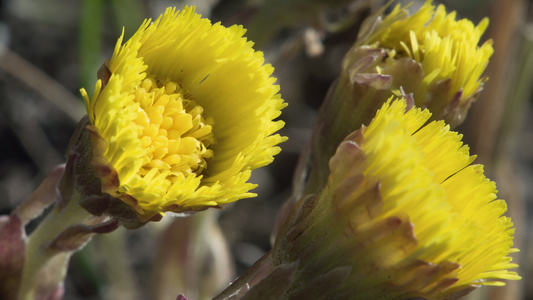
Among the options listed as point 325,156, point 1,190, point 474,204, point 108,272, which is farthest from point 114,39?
point 474,204

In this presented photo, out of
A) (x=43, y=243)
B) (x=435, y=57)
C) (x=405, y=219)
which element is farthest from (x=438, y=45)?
(x=43, y=243)

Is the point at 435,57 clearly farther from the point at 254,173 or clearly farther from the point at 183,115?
the point at 254,173

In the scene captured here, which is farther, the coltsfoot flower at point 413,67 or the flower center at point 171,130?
the coltsfoot flower at point 413,67

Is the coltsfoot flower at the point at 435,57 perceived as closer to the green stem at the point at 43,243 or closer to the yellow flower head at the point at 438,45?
the yellow flower head at the point at 438,45

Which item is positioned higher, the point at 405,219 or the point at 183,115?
the point at 183,115

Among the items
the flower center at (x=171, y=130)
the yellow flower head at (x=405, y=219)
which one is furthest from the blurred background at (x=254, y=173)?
the yellow flower head at (x=405, y=219)

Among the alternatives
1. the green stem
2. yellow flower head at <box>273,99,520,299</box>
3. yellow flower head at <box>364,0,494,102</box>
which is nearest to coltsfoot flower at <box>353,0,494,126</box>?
yellow flower head at <box>364,0,494,102</box>

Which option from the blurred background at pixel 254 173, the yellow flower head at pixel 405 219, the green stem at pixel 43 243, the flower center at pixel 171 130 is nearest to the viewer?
the yellow flower head at pixel 405 219
